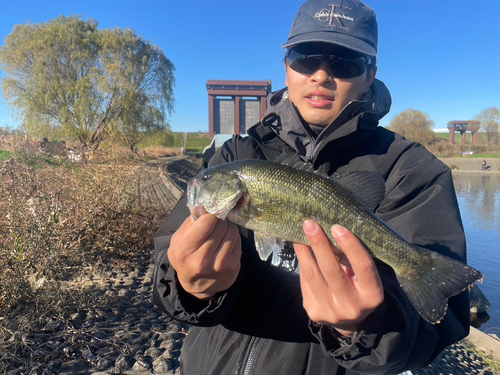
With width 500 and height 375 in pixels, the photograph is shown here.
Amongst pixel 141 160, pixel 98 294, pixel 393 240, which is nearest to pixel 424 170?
pixel 393 240

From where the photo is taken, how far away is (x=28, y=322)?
4.12 metres

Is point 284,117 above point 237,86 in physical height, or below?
below

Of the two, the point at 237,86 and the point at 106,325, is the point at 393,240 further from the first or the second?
the point at 237,86

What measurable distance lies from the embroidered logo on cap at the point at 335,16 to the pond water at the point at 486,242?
26.0ft

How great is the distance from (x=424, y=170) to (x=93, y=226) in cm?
680

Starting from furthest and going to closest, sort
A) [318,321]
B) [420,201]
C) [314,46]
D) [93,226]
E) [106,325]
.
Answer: [93,226] → [106,325] → [314,46] → [420,201] → [318,321]

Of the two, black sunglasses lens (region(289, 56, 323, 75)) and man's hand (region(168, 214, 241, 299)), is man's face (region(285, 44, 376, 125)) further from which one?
man's hand (region(168, 214, 241, 299))

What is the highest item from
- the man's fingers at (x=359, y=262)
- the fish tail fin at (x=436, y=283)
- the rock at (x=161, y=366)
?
the man's fingers at (x=359, y=262)

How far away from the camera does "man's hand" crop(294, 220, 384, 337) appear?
1.74 metres

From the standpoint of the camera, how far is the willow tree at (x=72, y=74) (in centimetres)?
3488

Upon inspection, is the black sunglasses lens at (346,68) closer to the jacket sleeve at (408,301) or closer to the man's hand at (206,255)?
the jacket sleeve at (408,301)

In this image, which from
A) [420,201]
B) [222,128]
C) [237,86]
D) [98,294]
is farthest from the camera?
[222,128]

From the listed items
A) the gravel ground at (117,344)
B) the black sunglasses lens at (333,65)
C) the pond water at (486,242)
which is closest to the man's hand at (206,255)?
the black sunglasses lens at (333,65)

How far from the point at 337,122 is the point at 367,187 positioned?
1.91ft
